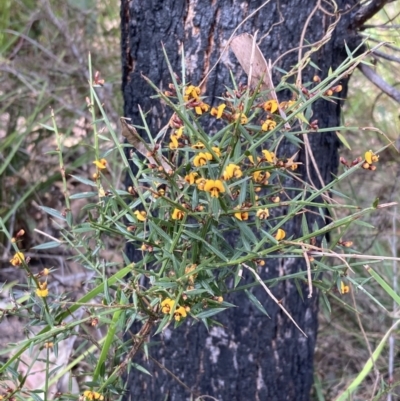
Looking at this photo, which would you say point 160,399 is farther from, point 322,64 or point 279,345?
point 322,64

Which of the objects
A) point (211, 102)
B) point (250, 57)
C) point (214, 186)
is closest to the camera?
point (214, 186)

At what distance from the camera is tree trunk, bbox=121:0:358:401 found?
86 centimetres

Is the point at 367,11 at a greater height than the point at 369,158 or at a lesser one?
greater

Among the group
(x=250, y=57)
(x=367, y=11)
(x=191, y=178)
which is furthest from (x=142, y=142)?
(x=367, y=11)

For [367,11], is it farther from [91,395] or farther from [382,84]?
[91,395]

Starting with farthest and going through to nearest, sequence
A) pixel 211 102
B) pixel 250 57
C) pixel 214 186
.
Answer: pixel 211 102 → pixel 250 57 → pixel 214 186

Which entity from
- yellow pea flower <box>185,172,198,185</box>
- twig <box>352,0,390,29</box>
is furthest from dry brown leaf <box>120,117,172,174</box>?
twig <box>352,0,390,29</box>

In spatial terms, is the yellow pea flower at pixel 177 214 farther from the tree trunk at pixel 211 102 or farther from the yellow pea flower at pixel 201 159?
the tree trunk at pixel 211 102

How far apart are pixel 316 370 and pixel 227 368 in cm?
38

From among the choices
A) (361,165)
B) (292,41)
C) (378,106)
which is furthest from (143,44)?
(378,106)

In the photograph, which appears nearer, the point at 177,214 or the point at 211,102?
the point at 177,214

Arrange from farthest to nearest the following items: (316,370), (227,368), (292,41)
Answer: (316,370) < (227,368) < (292,41)

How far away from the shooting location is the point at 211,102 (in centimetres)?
88

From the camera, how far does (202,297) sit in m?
0.51
